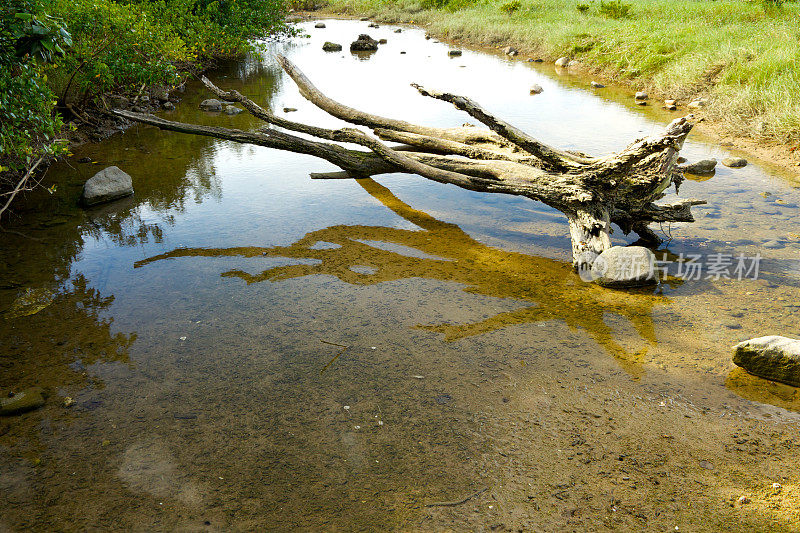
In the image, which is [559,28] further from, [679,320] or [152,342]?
[152,342]

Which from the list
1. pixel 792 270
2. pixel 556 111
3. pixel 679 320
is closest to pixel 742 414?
pixel 679 320

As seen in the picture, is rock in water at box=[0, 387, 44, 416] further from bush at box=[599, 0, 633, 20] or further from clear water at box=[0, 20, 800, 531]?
bush at box=[599, 0, 633, 20]

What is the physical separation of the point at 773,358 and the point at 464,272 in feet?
8.34

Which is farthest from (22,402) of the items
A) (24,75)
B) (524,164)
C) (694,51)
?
(694,51)

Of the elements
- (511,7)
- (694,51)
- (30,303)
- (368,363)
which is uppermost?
(511,7)

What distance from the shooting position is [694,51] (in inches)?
471

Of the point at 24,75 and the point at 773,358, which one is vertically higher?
the point at 24,75

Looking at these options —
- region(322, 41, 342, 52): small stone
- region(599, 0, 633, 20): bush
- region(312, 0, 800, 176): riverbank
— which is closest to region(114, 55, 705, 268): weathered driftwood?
region(312, 0, 800, 176): riverbank

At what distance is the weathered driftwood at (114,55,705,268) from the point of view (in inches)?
200

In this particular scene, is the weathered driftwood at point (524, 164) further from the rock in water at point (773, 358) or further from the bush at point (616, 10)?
the bush at point (616, 10)

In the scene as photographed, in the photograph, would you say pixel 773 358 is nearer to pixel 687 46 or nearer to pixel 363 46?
pixel 687 46

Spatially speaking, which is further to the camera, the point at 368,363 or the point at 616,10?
the point at 616,10

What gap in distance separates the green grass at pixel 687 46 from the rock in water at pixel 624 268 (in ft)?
16.9

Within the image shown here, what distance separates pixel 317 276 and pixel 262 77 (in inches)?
449
